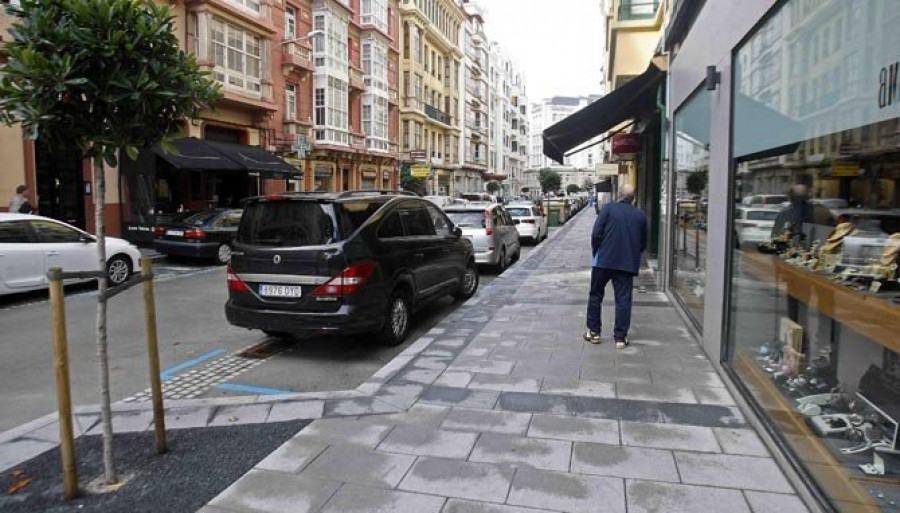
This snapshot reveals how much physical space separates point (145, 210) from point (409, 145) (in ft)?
90.6

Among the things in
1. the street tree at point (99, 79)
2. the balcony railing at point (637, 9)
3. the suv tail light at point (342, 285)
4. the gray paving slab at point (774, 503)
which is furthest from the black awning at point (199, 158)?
the gray paving slab at point (774, 503)

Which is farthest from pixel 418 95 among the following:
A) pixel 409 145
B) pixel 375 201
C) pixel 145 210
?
pixel 375 201

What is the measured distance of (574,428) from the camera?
450 centimetres

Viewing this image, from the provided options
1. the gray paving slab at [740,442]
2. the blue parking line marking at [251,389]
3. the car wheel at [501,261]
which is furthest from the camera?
the car wheel at [501,261]

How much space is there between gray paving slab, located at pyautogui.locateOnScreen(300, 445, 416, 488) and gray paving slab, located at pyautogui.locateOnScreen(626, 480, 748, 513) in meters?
1.36

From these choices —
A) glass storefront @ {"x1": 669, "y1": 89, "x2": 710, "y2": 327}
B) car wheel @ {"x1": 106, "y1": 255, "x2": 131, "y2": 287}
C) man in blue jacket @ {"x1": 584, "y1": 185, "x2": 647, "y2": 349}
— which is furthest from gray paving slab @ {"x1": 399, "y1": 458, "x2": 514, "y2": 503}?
car wheel @ {"x1": 106, "y1": 255, "x2": 131, "y2": 287}

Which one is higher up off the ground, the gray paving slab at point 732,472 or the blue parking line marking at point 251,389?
the gray paving slab at point 732,472

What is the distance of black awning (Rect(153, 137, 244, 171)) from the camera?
61.9 ft

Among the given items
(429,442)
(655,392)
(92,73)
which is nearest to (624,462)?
(429,442)

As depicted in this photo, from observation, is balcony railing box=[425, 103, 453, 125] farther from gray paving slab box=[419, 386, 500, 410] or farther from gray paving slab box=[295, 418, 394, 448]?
gray paving slab box=[295, 418, 394, 448]

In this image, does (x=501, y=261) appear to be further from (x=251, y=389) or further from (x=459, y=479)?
(x=459, y=479)

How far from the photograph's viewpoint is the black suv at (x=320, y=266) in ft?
20.7

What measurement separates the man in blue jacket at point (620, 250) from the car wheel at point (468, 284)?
342 cm

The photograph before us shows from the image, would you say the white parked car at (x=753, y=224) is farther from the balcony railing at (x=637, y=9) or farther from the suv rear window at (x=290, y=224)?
the balcony railing at (x=637, y=9)
